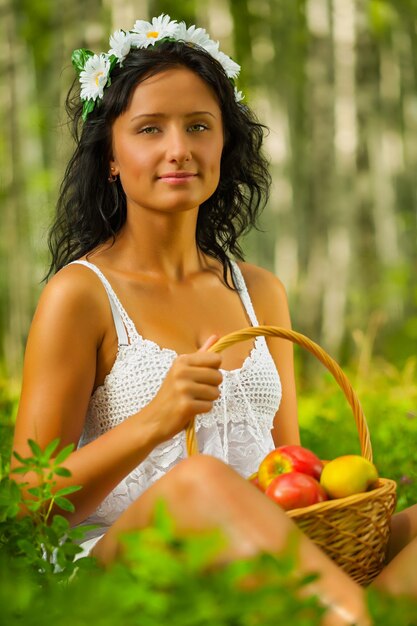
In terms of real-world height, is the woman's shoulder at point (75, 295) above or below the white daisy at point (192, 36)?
below

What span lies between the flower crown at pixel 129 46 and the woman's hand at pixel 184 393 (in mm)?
1120

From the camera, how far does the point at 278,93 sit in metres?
14.5

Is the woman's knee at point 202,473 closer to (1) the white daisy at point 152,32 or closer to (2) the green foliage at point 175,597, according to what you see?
(2) the green foliage at point 175,597

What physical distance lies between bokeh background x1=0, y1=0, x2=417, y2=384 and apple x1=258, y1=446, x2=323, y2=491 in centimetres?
426

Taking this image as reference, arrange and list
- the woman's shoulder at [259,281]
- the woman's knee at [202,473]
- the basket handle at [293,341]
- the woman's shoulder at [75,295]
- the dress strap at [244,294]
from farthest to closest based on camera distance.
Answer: the woman's shoulder at [259,281]
the dress strap at [244,294]
the woman's shoulder at [75,295]
the basket handle at [293,341]
the woman's knee at [202,473]

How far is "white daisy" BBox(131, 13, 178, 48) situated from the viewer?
339 centimetres

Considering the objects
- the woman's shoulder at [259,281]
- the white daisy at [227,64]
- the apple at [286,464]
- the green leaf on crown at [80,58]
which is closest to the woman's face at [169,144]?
the white daisy at [227,64]

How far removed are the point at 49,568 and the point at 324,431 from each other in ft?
9.93

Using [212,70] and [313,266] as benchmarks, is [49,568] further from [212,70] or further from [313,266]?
[313,266]

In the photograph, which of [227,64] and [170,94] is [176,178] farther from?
[227,64]

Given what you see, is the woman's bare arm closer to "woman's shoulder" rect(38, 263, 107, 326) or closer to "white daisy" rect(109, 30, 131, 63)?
"woman's shoulder" rect(38, 263, 107, 326)

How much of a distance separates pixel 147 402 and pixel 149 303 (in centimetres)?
33

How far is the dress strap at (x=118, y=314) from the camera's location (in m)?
3.13

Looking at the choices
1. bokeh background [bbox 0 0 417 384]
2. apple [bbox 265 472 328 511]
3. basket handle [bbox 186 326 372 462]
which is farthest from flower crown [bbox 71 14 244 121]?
bokeh background [bbox 0 0 417 384]
